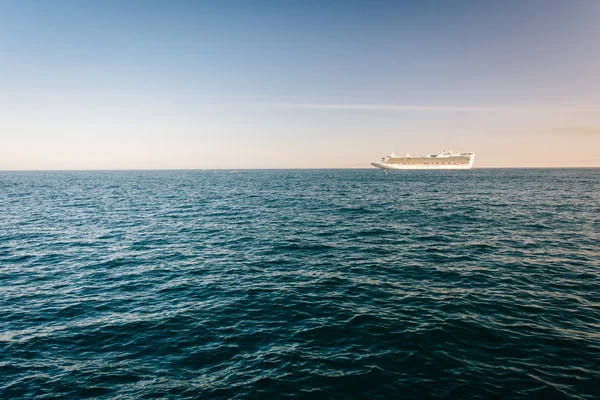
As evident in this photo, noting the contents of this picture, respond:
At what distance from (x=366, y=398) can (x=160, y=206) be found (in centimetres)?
5391

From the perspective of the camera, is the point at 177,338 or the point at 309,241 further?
the point at 309,241

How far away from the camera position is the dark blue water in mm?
10672

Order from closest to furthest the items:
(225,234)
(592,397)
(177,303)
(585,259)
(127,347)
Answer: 1. (592,397)
2. (127,347)
3. (177,303)
4. (585,259)
5. (225,234)

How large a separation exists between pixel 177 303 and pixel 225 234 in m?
16.8

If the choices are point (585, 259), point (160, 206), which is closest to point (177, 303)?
point (585, 259)

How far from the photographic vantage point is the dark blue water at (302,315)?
1067cm

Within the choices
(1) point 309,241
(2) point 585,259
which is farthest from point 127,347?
(2) point 585,259

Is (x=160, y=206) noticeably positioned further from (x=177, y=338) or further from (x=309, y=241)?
(x=177, y=338)

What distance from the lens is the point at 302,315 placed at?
15.6m

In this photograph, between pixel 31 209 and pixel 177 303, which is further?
pixel 31 209

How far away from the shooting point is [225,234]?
33.6 metres

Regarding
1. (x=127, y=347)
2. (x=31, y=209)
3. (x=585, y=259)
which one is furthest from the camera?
(x=31, y=209)

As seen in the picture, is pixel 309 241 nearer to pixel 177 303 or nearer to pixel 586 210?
pixel 177 303

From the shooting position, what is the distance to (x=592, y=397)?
962 centimetres
